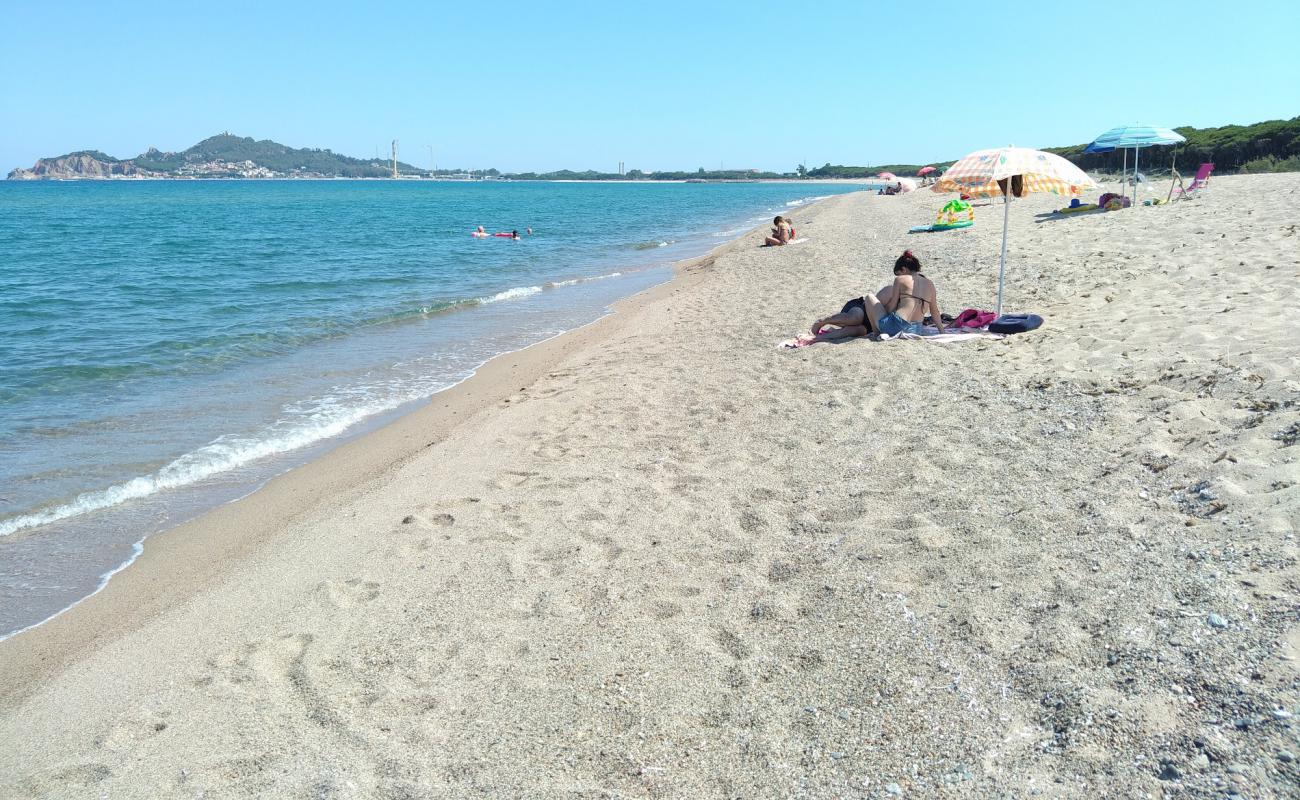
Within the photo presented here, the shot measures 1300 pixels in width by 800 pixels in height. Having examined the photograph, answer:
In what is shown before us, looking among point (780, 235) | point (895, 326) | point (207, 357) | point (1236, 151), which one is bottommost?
point (207, 357)

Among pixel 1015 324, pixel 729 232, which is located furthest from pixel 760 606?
pixel 729 232

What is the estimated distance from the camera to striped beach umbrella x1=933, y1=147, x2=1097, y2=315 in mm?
8320

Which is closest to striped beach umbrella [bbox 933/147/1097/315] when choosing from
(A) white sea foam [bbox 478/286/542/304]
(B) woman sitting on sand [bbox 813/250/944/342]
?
(B) woman sitting on sand [bbox 813/250/944/342]

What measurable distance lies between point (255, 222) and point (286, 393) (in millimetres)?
40418

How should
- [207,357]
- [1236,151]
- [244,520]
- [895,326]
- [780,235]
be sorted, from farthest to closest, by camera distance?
Answer: [1236,151] → [780,235] → [207,357] → [895,326] → [244,520]

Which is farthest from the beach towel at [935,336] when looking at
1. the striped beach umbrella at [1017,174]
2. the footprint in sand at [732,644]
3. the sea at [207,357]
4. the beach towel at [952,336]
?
the footprint in sand at [732,644]

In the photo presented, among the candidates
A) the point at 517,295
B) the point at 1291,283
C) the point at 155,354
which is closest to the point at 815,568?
the point at 1291,283

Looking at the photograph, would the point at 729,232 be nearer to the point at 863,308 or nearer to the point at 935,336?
the point at 863,308

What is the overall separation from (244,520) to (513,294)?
40.3 feet

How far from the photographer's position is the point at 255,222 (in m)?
44.7

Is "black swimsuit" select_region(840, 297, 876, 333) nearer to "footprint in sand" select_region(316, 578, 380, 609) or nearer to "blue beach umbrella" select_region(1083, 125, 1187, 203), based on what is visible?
"footprint in sand" select_region(316, 578, 380, 609)

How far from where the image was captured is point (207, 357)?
11.8 metres

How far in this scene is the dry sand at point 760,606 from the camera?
2803mm

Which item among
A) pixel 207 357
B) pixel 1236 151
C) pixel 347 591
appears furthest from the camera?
pixel 1236 151
